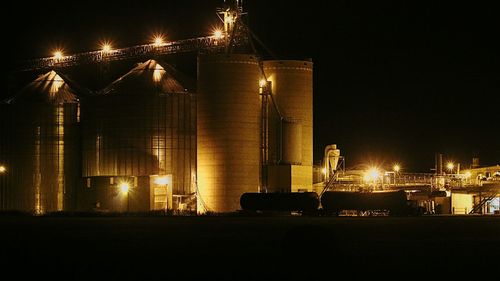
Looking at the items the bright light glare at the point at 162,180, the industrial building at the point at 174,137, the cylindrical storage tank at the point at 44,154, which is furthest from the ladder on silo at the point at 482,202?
the cylindrical storage tank at the point at 44,154

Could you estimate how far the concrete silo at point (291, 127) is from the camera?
99.2 metres

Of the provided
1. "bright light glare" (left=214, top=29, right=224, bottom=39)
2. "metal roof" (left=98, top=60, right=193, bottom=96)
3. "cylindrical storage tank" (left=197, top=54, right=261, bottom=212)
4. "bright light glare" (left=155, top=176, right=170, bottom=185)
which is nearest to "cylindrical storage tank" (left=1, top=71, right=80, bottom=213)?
"metal roof" (left=98, top=60, right=193, bottom=96)

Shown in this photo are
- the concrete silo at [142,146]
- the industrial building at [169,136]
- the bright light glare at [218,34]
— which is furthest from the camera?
the bright light glare at [218,34]

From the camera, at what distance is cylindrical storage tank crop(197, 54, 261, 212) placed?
95.4 m

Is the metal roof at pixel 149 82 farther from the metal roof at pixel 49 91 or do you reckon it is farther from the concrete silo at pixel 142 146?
the metal roof at pixel 49 91

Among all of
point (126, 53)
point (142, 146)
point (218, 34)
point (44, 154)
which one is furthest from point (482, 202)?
point (44, 154)

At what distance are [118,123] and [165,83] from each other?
7213 millimetres

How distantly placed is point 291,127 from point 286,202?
53.2ft

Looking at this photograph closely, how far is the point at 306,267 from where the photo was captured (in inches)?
1262

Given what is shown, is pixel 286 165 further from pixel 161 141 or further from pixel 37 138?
pixel 37 138

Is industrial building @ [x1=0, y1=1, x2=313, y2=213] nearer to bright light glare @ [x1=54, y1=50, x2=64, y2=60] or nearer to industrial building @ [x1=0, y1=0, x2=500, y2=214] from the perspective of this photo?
industrial building @ [x1=0, y1=0, x2=500, y2=214]

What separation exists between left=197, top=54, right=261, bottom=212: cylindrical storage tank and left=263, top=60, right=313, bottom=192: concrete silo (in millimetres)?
3271

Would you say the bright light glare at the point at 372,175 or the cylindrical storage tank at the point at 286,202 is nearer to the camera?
the cylindrical storage tank at the point at 286,202

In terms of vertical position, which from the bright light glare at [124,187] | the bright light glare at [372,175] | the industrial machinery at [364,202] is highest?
the bright light glare at [372,175]
